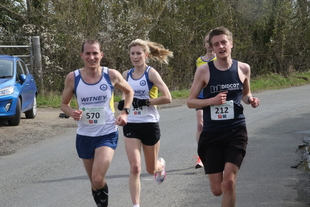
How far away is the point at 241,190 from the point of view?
6879 mm

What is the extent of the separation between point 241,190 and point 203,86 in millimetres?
2050

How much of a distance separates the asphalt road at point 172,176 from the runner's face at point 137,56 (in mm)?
1574

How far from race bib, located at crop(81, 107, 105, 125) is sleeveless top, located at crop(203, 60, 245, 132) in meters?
1.04

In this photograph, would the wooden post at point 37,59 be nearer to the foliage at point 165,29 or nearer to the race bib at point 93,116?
the foliage at point 165,29

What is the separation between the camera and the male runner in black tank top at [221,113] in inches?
205

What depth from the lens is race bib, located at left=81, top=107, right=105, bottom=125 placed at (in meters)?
5.60

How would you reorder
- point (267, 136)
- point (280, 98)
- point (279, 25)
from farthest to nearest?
point (279, 25)
point (280, 98)
point (267, 136)

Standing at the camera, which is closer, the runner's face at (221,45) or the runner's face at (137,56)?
the runner's face at (221,45)

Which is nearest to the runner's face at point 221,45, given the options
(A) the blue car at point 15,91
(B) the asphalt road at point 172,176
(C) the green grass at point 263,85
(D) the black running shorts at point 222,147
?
(D) the black running shorts at point 222,147

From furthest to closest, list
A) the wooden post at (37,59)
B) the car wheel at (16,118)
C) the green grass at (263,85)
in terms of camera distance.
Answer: the wooden post at (37,59), the green grass at (263,85), the car wheel at (16,118)

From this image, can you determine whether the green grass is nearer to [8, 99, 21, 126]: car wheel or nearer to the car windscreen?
the car windscreen

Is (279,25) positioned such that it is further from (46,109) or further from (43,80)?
(46,109)

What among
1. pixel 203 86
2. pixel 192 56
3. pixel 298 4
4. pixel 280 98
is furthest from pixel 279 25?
pixel 203 86

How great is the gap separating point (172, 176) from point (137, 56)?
209cm
